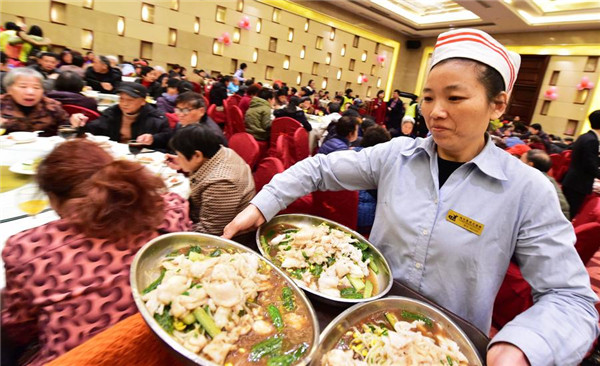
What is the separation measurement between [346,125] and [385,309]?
295cm

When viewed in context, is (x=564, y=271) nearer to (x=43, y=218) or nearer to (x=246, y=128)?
(x=43, y=218)

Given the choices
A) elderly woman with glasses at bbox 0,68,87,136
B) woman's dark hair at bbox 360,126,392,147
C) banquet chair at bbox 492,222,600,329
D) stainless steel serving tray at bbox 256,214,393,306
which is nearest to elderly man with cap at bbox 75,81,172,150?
elderly woman with glasses at bbox 0,68,87,136

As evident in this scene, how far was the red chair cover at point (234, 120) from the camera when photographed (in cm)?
480

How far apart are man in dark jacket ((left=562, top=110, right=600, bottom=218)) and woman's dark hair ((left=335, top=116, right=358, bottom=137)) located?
272 centimetres

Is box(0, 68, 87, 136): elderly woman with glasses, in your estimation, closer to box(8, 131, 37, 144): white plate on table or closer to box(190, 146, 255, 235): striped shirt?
box(8, 131, 37, 144): white plate on table

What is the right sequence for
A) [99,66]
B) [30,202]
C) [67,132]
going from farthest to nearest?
1. [99,66]
2. [67,132]
3. [30,202]

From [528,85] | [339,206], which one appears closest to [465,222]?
[339,206]

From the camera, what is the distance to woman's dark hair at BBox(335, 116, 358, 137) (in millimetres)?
3582

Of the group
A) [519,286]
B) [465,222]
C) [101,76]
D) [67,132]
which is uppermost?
[101,76]

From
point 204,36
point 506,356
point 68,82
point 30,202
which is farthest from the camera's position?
point 204,36

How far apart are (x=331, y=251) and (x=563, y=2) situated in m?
12.4

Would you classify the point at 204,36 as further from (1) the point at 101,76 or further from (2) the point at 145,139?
(2) the point at 145,139

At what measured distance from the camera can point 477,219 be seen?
0.94 metres

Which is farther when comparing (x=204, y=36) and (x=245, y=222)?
(x=204, y=36)
